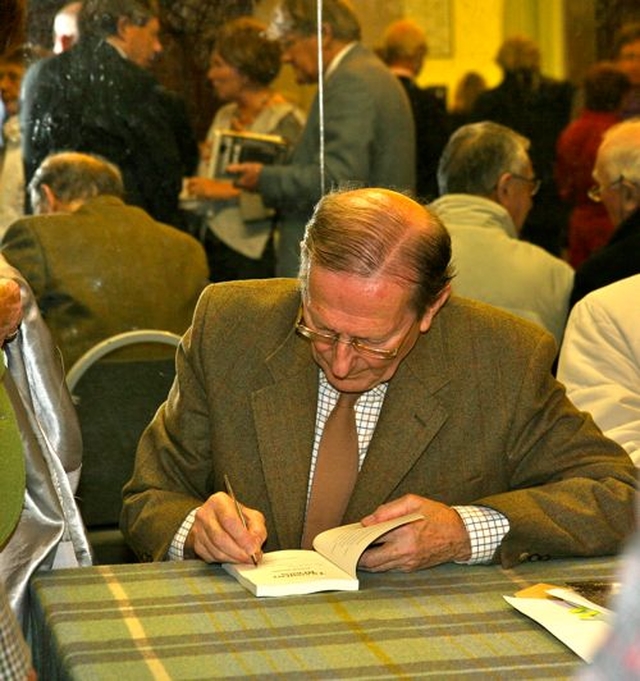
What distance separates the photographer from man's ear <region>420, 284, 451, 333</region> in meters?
2.78

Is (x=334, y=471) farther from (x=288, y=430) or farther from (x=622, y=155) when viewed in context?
Result: (x=622, y=155)

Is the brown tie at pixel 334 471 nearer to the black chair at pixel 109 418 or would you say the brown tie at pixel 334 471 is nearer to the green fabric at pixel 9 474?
the green fabric at pixel 9 474

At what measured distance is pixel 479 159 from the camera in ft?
16.7

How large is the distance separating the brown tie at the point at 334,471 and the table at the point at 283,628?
0.34 m

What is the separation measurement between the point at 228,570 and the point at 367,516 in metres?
0.33

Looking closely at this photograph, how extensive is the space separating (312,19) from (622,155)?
1139 millimetres

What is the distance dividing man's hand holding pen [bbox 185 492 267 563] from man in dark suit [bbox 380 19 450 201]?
278 cm

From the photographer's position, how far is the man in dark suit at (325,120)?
495 cm

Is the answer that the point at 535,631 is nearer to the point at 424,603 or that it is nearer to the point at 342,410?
the point at 424,603

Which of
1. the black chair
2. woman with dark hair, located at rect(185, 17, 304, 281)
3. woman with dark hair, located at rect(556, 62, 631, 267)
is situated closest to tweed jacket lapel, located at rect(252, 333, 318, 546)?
the black chair

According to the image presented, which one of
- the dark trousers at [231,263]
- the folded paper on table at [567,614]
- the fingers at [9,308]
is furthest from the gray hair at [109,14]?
the folded paper on table at [567,614]

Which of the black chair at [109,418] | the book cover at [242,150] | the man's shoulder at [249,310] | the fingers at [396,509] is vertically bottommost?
the black chair at [109,418]

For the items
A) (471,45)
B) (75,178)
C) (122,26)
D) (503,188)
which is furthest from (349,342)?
(471,45)

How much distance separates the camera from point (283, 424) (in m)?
2.77
